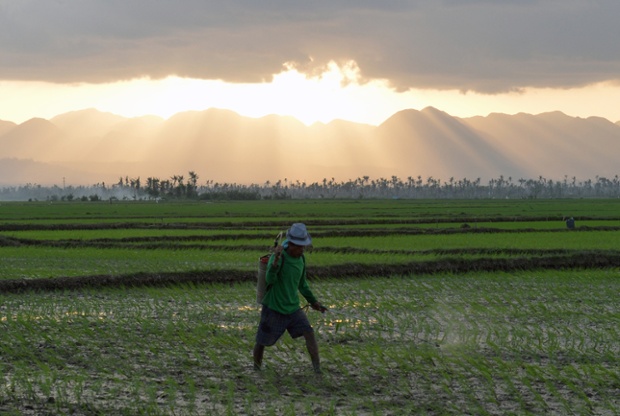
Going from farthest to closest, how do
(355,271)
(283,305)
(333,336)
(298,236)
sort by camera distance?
(355,271), (333,336), (283,305), (298,236)

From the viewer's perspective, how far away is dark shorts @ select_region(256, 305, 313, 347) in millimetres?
8211

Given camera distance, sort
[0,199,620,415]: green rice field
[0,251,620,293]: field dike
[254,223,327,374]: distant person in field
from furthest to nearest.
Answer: [0,251,620,293]: field dike, [254,223,327,374]: distant person in field, [0,199,620,415]: green rice field

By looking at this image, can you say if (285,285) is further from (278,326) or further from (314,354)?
(314,354)

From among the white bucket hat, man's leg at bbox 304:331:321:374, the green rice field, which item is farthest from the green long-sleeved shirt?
the green rice field

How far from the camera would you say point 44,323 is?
37.0 feet

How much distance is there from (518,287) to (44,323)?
8852 mm

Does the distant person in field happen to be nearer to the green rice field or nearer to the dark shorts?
the dark shorts

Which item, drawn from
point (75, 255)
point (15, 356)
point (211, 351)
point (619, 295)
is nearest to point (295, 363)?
point (211, 351)

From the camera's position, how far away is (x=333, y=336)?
1022cm

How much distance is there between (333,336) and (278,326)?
211 centimetres

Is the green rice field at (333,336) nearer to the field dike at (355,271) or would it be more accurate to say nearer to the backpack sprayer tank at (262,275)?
the field dike at (355,271)

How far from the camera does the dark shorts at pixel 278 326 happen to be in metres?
8.21

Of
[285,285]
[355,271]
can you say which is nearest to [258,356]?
[285,285]

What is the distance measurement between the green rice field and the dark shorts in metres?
0.34
